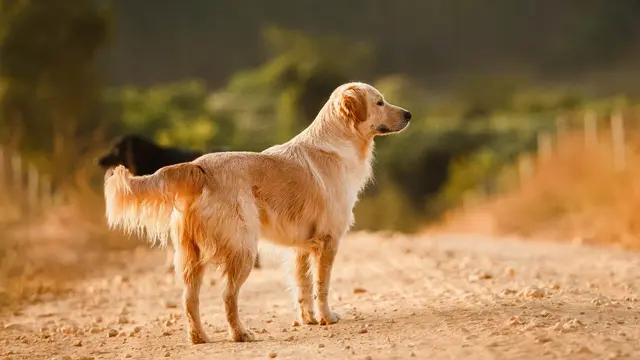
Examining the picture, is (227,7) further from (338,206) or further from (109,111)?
(338,206)

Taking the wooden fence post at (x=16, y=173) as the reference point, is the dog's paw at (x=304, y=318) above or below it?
below

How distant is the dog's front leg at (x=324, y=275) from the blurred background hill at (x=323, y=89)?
5.77 m

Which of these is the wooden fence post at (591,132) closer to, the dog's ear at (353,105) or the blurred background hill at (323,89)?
the blurred background hill at (323,89)

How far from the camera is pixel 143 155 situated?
12.8 metres

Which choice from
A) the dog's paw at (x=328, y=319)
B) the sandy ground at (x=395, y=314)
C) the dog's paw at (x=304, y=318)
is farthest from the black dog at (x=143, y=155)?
the dog's paw at (x=328, y=319)

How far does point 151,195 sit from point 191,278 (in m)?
0.69

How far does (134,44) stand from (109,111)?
10.4 m

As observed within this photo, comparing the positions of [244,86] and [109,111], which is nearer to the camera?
[109,111]

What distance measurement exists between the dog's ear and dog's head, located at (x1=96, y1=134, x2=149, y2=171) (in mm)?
5430

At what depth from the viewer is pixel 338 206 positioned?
25.4 feet

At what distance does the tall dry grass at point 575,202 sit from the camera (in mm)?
15344

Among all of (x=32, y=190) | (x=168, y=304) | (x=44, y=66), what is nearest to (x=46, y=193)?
(x=32, y=190)

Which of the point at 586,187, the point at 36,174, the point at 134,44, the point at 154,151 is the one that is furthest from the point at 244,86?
the point at 154,151

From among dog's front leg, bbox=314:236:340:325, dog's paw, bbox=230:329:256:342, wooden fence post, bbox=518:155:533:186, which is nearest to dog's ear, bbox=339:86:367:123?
dog's front leg, bbox=314:236:340:325
